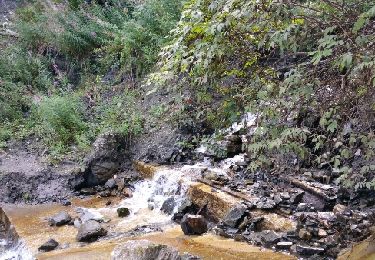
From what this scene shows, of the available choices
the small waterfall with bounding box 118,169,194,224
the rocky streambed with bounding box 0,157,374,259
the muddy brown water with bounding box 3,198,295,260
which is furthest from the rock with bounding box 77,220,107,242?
the small waterfall with bounding box 118,169,194,224

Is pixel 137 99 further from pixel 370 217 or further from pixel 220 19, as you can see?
pixel 220 19

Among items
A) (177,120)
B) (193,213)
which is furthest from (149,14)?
(193,213)

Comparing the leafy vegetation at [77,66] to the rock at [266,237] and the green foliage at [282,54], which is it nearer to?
the rock at [266,237]

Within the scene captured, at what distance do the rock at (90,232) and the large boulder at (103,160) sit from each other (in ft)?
6.75

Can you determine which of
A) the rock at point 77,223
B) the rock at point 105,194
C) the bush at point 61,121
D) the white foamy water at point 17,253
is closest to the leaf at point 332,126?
the white foamy water at point 17,253

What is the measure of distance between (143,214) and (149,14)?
16.4 feet

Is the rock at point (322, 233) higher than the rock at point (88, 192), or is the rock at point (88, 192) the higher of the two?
the rock at point (322, 233)

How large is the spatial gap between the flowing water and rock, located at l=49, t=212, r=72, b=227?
Result: 4.2 inches

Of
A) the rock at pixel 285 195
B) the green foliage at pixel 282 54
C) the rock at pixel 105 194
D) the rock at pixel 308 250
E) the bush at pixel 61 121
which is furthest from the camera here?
the bush at pixel 61 121

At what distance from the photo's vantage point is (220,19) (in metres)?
2.85

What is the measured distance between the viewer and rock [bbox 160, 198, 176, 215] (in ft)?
20.1

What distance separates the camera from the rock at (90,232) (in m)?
5.48

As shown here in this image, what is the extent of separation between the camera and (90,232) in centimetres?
551

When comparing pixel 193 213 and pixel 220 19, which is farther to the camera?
pixel 193 213
